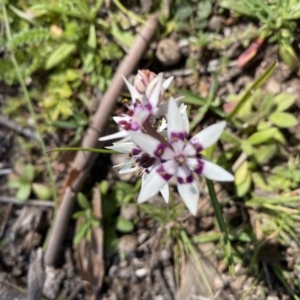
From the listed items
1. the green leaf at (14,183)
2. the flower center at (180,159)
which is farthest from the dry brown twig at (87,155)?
the flower center at (180,159)

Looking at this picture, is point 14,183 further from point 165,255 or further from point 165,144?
point 165,144

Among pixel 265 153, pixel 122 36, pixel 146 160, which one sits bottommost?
pixel 146 160

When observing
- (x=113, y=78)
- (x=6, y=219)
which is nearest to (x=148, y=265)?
(x=6, y=219)

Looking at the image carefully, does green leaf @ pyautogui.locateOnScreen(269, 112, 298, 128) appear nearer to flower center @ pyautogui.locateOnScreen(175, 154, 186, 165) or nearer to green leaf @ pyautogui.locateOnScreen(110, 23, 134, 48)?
green leaf @ pyautogui.locateOnScreen(110, 23, 134, 48)

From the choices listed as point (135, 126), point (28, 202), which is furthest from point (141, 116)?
point (28, 202)

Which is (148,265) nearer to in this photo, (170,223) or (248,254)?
(170,223)

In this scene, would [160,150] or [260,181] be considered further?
[260,181]

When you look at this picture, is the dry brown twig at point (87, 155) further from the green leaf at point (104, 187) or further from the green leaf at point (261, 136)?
the green leaf at point (261, 136)
